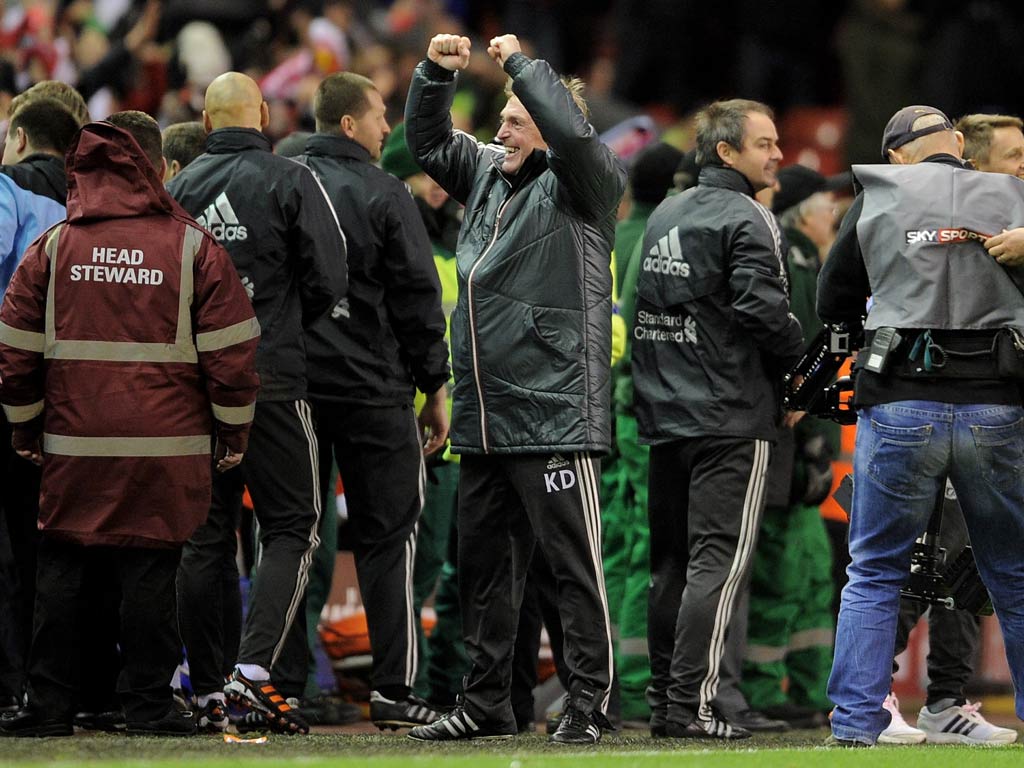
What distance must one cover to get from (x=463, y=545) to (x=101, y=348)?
4.86 feet

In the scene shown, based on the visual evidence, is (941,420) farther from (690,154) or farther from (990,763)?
(690,154)

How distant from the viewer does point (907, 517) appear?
684 centimetres

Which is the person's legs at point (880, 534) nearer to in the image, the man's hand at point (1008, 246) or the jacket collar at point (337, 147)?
the man's hand at point (1008, 246)

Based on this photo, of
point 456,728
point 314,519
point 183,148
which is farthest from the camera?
point 183,148

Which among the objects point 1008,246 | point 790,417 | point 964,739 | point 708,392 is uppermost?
point 1008,246

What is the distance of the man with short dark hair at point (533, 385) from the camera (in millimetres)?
6977

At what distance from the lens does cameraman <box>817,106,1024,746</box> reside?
678 centimetres

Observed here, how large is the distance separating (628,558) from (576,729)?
7.55 feet

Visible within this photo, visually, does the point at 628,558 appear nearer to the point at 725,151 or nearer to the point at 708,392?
the point at 708,392

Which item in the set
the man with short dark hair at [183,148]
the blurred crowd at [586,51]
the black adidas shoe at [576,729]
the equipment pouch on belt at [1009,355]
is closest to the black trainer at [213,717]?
the black adidas shoe at [576,729]

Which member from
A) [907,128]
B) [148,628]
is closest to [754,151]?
[907,128]

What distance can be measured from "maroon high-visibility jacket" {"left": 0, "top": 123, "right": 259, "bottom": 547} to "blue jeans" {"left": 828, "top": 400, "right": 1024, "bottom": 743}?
223 cm

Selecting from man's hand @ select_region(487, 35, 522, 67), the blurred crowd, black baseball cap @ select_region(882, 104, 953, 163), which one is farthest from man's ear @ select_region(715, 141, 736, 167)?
the blurred crowd

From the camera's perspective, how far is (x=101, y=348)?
6922 millimetres
